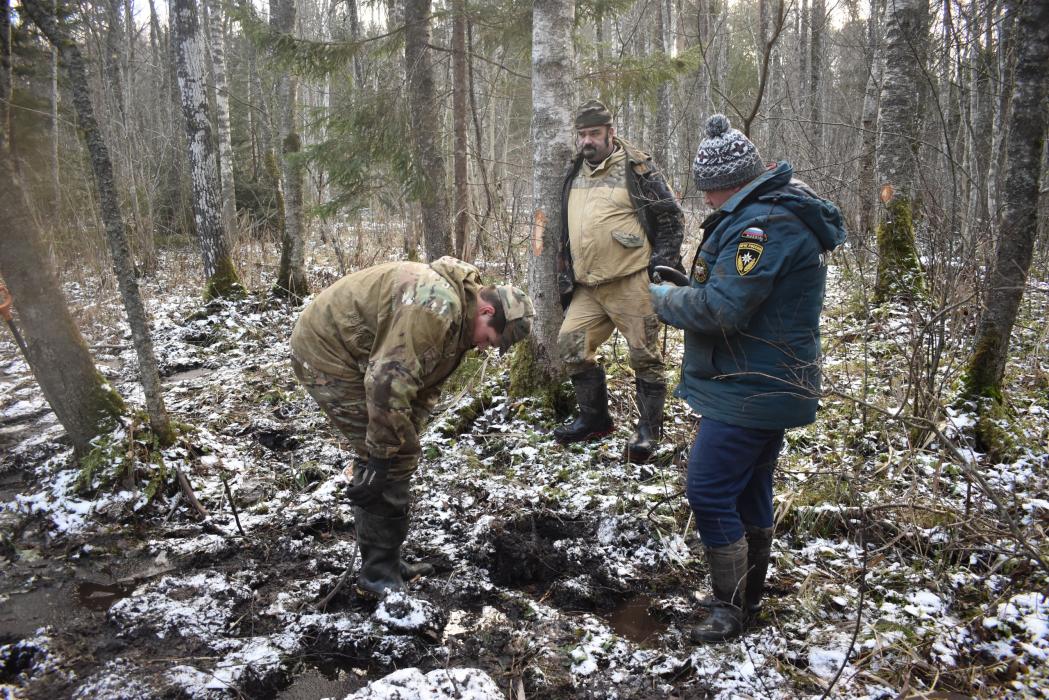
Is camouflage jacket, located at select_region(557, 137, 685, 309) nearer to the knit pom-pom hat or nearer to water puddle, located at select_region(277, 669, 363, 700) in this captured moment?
the knit pom-pom hat

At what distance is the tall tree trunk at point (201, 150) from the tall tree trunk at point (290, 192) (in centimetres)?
72

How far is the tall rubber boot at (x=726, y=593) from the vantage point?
2.59 m

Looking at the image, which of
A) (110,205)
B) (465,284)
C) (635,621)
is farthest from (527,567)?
(110,205)

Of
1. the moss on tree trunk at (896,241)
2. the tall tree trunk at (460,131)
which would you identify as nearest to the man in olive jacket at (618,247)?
the tall tree trunk at (460,131)

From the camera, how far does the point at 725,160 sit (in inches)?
96.7

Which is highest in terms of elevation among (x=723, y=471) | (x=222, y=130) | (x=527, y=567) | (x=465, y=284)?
(x=222, y=130)

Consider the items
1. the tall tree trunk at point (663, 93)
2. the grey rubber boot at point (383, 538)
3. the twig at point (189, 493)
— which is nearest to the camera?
the grey rubber boot at point (383, 538)

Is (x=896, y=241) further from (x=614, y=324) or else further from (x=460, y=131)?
(x=460, y=131)

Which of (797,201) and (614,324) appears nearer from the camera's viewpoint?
(797,201)

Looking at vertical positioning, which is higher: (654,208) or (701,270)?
(654,208)

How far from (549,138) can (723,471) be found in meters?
3.10

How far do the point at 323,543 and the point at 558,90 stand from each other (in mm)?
3596

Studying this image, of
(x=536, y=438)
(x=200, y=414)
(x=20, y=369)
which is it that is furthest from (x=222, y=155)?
(x=536, y=438)

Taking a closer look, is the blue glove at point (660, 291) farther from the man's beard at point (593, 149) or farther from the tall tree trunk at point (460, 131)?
the tall tree trunk at point (460, 131)
